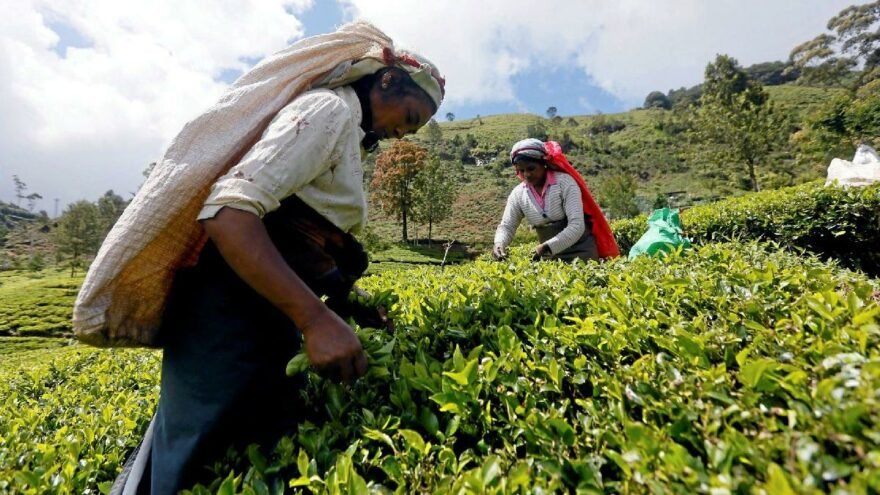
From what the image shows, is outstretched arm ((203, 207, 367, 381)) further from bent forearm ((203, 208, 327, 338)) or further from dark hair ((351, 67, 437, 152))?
dark hair ((351, 67, 437, 152))

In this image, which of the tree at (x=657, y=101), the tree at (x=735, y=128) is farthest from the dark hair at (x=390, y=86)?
the tree at (x=657, y=101)

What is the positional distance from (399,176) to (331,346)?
3610cm

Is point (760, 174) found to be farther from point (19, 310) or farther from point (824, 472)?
point (19, 310)

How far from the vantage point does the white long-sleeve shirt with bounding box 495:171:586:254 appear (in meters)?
4.18

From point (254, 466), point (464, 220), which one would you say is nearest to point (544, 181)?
point (254, 466)

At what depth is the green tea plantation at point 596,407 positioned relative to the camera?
Result: 846 millimetres

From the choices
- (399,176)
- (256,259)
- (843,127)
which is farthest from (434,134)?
(256,259)

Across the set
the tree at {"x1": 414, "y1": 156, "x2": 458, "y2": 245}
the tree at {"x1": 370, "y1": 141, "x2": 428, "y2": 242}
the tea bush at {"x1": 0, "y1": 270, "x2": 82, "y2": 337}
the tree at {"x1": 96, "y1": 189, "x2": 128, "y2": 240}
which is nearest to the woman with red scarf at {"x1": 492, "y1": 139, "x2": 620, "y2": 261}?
the tea bush at {"x1": 0, "y1": 270, "x2": 82, "y2": 337}

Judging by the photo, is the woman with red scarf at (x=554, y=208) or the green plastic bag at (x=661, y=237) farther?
the green plastic bag at (x=661, y=237)

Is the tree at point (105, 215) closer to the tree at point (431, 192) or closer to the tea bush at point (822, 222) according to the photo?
the tree at point (431, 192)

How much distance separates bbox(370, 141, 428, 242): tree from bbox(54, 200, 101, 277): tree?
28.3m

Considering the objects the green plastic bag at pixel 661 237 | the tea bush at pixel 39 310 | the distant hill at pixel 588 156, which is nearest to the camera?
the green plastic bag at pixel 661 237

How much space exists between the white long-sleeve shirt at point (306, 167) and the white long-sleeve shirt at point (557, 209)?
8.59 ft

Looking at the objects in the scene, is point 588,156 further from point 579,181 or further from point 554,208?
point 554,208
